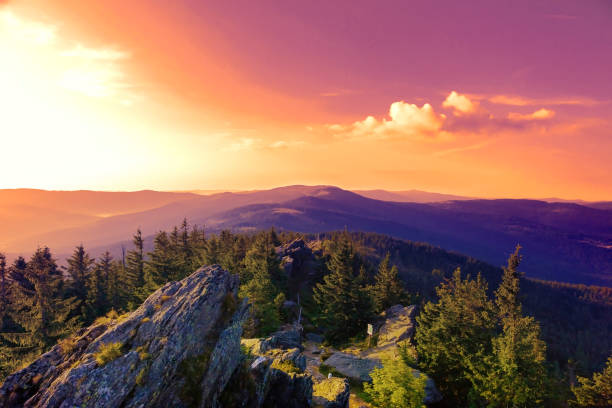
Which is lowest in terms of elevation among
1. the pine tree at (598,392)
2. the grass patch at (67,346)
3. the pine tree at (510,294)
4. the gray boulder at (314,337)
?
the gray boulder at (314,337)

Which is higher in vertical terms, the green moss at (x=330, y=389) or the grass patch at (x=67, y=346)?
the grass patch at (x=67, y=346)

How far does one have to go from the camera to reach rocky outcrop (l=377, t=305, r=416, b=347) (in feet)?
126

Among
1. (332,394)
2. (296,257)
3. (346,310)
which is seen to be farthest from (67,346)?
(296,257)

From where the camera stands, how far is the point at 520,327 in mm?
26250

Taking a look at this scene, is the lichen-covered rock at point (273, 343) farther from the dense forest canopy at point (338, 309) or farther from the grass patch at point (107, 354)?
the grass patch at point (107, 354)

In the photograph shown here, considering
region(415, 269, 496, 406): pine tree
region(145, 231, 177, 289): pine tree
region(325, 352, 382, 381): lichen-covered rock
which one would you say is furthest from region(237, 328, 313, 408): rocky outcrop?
region(145, 231, 177, 289): pine tree

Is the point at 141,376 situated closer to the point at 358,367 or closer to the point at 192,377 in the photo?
the point at 192,377

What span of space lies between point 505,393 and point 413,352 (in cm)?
972

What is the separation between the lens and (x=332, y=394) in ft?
67.5

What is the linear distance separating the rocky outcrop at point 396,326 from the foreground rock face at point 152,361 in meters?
29.7

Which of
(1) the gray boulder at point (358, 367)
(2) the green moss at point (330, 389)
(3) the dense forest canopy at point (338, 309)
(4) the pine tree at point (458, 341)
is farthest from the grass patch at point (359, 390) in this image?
(4) the pine tree at point (458, 341)

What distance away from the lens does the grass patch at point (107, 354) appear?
496 inches

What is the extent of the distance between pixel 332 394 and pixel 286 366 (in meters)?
4.54

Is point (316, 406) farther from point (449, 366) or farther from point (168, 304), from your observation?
point (449, 366)
